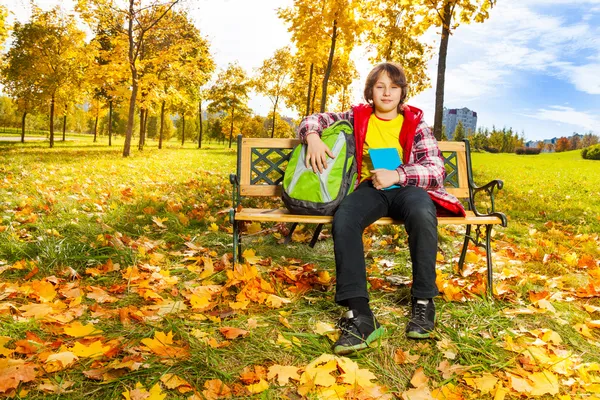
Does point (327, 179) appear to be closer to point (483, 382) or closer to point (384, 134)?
point (384, 134)

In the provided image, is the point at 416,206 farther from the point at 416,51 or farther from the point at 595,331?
the point at 416,51

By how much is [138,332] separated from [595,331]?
2.69m

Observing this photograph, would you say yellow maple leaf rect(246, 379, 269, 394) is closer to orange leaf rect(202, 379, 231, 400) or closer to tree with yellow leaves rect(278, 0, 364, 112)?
orange leaf rect(202, 379, 231, 400)

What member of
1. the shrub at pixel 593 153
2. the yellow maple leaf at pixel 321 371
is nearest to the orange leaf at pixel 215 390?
the yellow maple leaf at pixel 321 371

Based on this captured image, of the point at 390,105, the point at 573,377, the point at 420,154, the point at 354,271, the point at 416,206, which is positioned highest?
the point at 390,105

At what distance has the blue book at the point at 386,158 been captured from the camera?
10.2 feet

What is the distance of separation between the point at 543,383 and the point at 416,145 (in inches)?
65.8

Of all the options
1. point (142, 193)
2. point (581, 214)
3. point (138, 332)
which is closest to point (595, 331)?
point (138, 332)

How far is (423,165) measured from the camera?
297 cm

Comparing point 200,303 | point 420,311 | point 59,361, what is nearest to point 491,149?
point 420,311

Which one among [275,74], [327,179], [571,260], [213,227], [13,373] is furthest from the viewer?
[275,74]

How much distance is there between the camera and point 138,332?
234 cm

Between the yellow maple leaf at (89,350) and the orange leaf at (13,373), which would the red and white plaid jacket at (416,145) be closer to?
the yellow maple leaf at (89,350)

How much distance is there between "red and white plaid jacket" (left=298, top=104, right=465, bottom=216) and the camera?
2969 millimetres
